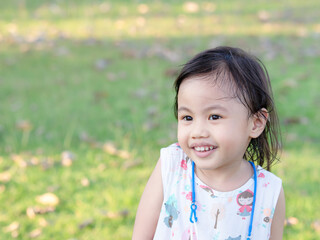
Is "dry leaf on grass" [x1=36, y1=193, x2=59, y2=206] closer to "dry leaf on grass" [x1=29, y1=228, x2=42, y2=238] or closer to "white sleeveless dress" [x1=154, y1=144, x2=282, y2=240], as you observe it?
"dry leaf on grass" [x1=29, y1=228, x2=42, y2=238]

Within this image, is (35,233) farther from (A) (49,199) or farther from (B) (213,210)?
(B) (213,210)

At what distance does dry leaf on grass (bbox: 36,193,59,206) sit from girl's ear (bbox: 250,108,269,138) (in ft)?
6.17

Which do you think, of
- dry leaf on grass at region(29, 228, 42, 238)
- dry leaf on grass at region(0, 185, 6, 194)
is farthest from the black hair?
dry leaf on grass at region(0, 185, 6, 194)

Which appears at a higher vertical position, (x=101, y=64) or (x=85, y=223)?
(x=101, y=64)

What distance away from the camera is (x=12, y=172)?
149 inches

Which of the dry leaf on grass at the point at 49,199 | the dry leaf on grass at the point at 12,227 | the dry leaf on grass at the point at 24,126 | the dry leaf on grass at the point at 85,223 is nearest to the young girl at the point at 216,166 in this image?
the dry leaf on grass at the point at 85,223

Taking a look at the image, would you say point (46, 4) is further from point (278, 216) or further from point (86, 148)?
point (278, 216)

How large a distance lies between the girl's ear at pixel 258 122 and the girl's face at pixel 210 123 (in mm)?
68

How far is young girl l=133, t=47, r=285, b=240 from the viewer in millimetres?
1821

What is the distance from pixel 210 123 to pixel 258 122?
0.24 metres

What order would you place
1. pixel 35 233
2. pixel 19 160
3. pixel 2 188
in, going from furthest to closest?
pixel 19 160, pixel 2 188, pixel 35 233

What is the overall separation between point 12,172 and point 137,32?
17.2 feet

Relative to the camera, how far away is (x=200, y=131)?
180cm

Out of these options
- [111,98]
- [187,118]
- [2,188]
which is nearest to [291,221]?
[187,118]
